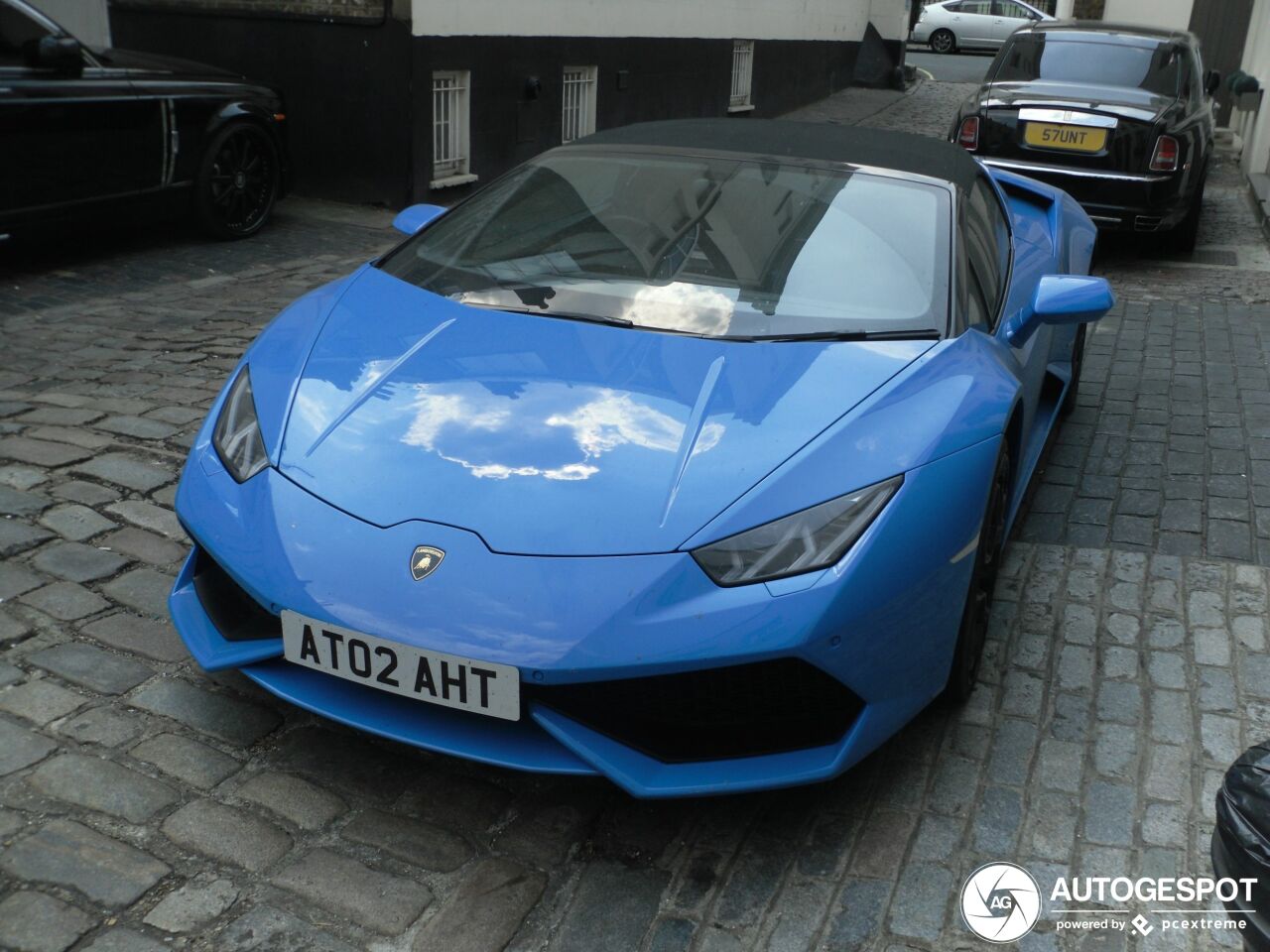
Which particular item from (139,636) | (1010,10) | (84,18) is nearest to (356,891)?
(139,636)

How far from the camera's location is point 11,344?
18.2 feet

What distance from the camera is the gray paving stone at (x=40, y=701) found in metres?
2.89

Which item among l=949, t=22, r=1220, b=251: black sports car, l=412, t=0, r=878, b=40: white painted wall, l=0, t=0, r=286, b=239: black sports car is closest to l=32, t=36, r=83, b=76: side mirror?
l=0, t=0, r=286, b=239: black sports car

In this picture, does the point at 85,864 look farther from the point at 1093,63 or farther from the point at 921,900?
the point at 1093,63

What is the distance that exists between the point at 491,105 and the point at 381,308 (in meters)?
6.99

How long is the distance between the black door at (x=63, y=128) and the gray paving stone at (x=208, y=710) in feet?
14.1

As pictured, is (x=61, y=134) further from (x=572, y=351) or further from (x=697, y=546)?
(x=697, y=546)

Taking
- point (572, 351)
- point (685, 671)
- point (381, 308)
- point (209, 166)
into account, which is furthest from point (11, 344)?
point (685, 671)

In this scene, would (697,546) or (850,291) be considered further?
(850,291)

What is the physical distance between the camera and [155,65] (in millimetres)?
7387

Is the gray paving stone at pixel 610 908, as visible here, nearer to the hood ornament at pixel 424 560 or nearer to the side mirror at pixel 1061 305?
the hood ornament at pixel 424 560

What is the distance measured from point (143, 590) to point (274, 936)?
145cm

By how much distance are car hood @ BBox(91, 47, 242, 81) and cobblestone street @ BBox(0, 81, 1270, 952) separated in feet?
10.9

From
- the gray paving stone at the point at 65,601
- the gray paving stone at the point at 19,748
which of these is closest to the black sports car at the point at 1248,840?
the gray paving stone at the point at 19,748
